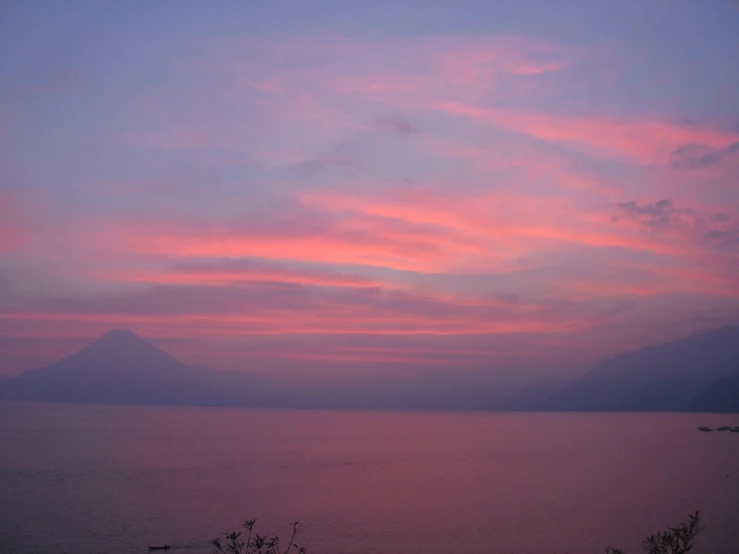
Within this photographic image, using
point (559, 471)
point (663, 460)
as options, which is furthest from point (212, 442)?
point (663, 460)

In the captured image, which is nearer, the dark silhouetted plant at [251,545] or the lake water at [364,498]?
the dark silhouetted plant at [251,545]

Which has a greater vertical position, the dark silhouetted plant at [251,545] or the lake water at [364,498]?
the dark silhouetted plant at [251,545]

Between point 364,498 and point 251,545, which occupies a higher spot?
point 251,545

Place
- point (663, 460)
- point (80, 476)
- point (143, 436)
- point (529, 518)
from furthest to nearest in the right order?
point (143, 436) → point (663, 460) → point (80, 476) → point (529, 518)

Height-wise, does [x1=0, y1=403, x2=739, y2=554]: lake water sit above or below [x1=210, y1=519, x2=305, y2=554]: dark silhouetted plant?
below

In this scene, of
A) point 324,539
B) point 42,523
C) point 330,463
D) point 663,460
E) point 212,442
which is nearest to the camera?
point 324,539

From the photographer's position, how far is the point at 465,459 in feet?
269

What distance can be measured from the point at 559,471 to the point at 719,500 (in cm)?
1949

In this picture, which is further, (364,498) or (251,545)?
(364,498)

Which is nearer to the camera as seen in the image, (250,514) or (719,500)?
(250,514)

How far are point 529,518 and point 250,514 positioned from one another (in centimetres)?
1736

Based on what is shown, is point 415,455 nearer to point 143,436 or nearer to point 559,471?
point 559,471

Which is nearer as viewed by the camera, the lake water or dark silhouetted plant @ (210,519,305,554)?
dark silhouetted plant @ (210,519,305,554)

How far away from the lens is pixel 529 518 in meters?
41.7
